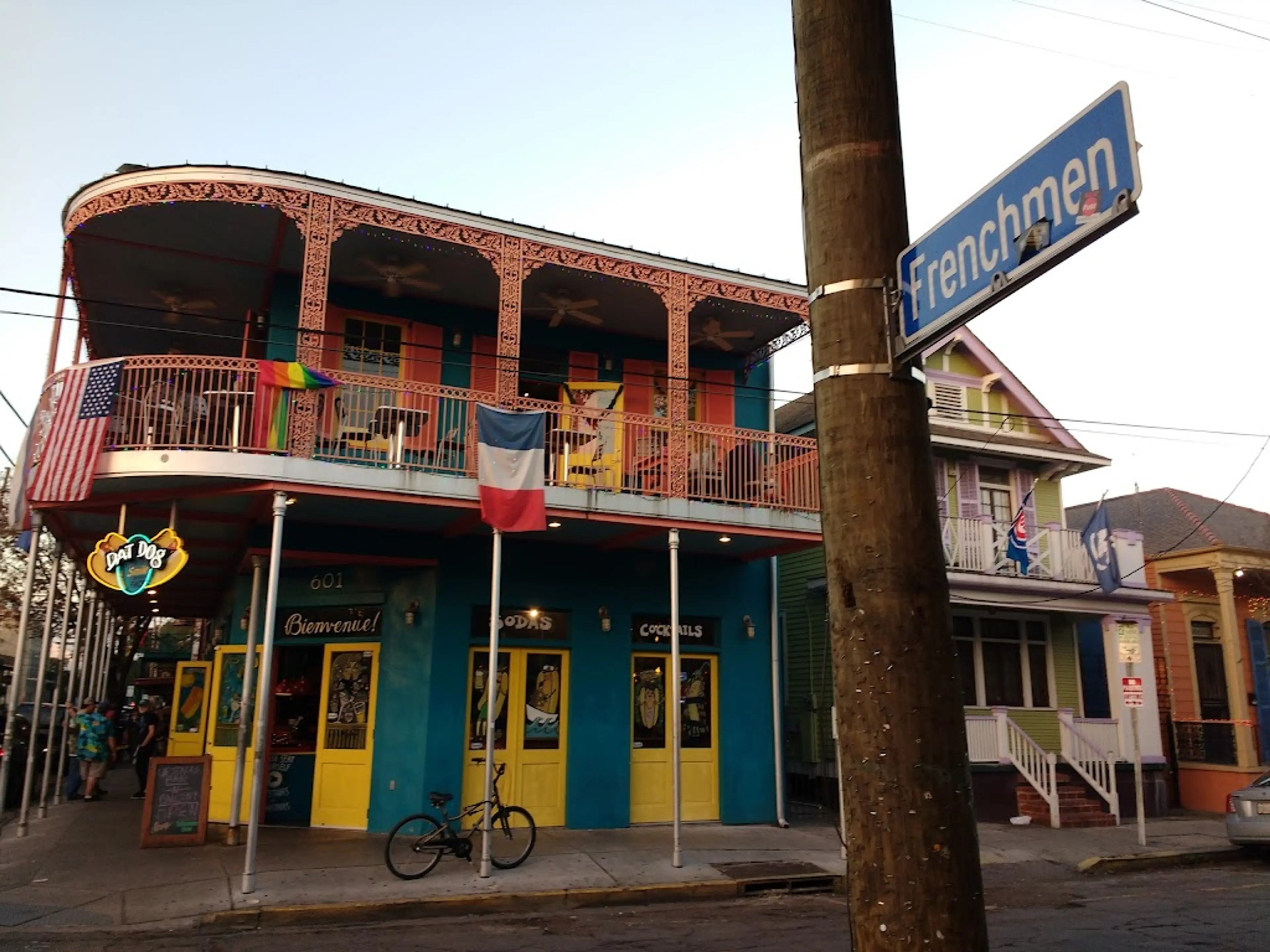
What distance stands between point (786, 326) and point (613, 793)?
25.9ft

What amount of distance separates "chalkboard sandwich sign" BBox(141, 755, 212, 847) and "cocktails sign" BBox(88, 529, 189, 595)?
248 centimetres

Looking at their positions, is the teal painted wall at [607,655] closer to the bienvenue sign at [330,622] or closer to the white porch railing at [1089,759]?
the bienvenue sign at [330,622]

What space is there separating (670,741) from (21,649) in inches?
337

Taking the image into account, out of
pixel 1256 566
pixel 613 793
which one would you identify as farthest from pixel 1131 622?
pixel 613 793

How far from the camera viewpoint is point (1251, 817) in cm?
1392

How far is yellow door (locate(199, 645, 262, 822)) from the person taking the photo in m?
13.6

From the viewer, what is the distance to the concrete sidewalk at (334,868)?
30.6 feet

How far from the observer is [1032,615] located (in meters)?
20.0

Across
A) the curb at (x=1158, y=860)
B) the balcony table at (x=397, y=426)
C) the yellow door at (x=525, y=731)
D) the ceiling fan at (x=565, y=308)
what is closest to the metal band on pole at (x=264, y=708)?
the balcony table at (x=397, y=426)

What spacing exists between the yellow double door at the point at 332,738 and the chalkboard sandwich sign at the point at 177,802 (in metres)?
0.85

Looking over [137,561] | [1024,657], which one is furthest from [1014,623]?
[137,561]

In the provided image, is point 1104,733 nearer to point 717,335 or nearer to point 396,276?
point 717,335

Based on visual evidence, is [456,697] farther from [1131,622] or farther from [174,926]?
[1131,622]

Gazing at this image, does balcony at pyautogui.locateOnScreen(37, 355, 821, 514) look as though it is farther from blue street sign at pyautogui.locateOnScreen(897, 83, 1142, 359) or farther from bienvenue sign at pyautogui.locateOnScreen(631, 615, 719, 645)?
blue street sign at pyautogui.locateOnScreen(897, 83, 1142, 359)
